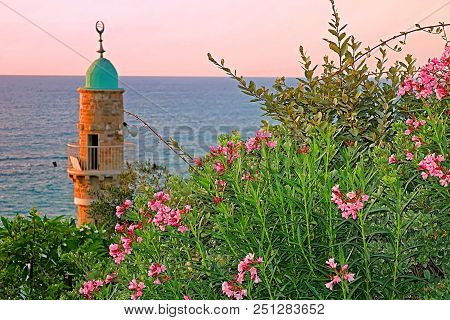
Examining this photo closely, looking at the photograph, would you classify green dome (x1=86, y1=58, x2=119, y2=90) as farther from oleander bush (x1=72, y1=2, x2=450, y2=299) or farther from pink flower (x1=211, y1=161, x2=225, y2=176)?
pink flower (x1=211, y1=161, x2=225, y2=176)

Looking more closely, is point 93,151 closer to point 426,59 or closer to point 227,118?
point 426,59

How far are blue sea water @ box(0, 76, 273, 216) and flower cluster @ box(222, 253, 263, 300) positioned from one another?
121 feet

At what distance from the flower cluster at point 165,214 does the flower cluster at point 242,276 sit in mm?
350

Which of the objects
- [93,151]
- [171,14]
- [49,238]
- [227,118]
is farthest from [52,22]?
[49,238]

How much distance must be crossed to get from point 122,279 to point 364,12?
45521mm

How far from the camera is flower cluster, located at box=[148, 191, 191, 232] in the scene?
8.75ft

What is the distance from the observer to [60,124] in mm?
84625

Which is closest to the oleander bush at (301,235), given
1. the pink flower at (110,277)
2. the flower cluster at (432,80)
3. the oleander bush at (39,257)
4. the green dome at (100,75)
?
the pink flower at (110,277)

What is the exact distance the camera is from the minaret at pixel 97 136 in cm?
2312

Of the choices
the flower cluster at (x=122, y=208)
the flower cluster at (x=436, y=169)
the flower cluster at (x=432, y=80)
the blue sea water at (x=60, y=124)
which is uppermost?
the flower cluster at (x=432, y=80)

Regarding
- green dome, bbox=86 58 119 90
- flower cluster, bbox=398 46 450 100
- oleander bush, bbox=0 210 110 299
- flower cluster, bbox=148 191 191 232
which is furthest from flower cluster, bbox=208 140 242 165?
green dome, bbox=86 58 119 90

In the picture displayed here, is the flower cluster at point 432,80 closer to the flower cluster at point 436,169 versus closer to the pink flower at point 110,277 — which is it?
the flower cluster at point 436,169

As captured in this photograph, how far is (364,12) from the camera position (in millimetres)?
46031

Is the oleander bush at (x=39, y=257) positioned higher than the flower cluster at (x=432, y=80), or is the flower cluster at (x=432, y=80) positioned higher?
the flower cluster at (x=432, y=80)
